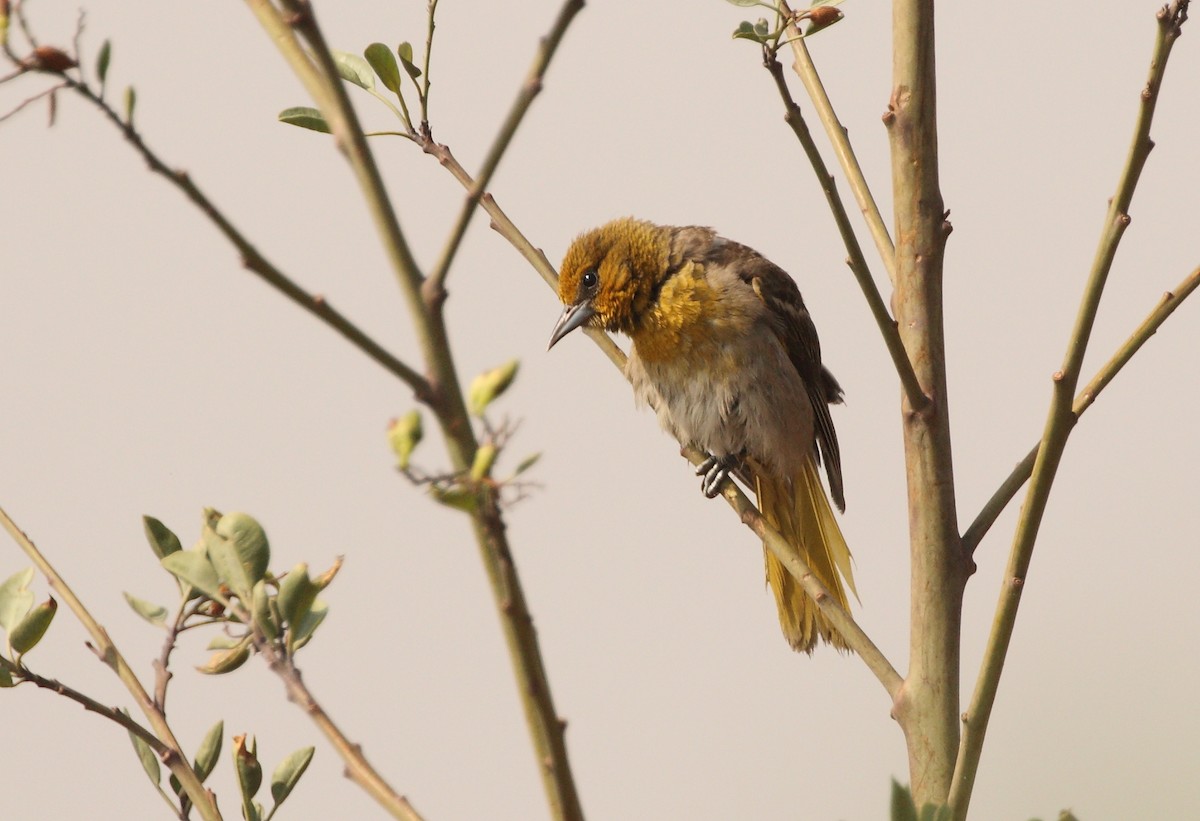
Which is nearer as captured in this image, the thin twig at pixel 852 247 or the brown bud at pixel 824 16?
the thin twig at pixel 852 247

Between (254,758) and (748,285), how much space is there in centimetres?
234

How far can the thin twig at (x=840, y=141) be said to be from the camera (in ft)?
5.83

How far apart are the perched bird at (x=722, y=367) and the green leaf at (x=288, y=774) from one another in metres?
1.99

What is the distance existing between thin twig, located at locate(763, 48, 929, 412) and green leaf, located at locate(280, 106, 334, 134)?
792 millimetres

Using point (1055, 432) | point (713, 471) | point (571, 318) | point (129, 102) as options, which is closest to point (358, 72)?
point (1055, 432)

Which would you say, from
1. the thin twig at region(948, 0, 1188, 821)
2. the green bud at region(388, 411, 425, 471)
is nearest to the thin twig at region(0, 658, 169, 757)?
the green bud at region(388, 411, 425, 471)

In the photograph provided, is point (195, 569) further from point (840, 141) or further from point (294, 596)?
point (840, 141)

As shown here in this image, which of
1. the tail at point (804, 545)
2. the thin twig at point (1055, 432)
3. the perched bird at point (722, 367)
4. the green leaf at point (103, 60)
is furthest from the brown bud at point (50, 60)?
the tail at point (804, 545)

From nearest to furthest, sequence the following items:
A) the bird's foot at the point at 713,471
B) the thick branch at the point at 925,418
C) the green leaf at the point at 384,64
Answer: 1. the thick branch at the point at 925,418
2. the green leaf at the point at 384,64
3. the bird's foot at the point at 713,471

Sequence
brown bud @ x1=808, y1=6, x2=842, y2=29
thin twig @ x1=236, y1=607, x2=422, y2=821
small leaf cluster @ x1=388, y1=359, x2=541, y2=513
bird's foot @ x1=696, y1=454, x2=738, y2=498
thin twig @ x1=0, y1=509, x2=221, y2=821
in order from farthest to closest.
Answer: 1. bird's foot @ x1=696, y1=454, x2=738, y2=498
2. brown bud @ x1=808, y1=6, x2=842, y2=29
3. thin twig @ x1=0, y1=509, x2=221, y2=821
4. thin twig @ x1=236, y1=607, x2=422, y2=821
5. small leaf cluster @ x1=388, y1=359, x2=541, y2=513

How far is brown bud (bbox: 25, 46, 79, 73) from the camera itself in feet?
2.29

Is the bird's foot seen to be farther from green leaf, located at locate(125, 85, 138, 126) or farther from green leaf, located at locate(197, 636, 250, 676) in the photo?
green leaf, located at locate(125, 85, 138, 126)

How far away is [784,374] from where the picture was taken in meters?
3.24

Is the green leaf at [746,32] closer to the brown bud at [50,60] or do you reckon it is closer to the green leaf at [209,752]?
the brown bud at [50,60]
